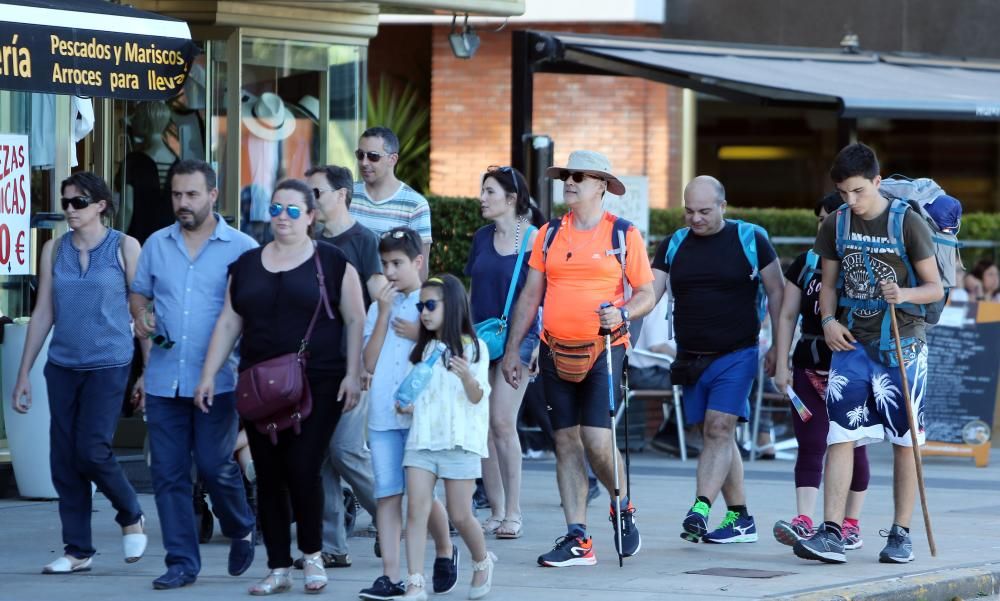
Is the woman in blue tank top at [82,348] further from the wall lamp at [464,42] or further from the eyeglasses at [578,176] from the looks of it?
the wall lamp at [464,42]

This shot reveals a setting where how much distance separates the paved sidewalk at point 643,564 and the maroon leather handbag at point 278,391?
0.82m

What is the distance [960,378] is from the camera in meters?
13.6

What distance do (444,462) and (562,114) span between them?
1393cm

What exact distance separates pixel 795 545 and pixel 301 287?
109 inches

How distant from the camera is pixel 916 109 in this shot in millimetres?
13938

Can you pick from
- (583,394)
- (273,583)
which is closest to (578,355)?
(583,394)

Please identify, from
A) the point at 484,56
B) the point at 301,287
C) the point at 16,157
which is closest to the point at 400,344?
the point at 301,287

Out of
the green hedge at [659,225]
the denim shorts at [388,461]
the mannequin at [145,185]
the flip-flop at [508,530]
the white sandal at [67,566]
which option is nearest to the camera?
the denim shorts at [388,461]

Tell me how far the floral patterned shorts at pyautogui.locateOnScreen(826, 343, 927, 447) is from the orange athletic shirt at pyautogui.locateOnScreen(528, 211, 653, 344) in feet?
3.36

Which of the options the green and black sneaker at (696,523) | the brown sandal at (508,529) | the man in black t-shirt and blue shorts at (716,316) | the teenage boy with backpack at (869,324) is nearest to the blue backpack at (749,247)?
the man in black t-shirt and blue shorts at (716,316)

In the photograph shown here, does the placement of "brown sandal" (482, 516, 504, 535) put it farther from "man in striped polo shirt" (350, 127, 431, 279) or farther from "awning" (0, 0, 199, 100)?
"awning" (0, 0, 199, 100)

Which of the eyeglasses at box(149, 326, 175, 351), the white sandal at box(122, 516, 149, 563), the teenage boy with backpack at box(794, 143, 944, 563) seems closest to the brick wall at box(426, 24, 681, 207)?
the teenage boy with backpack at box(794, 143, 944, 563)

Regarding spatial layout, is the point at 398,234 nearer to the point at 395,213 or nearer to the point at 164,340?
the point at 164,340

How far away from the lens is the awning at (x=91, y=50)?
796cm
